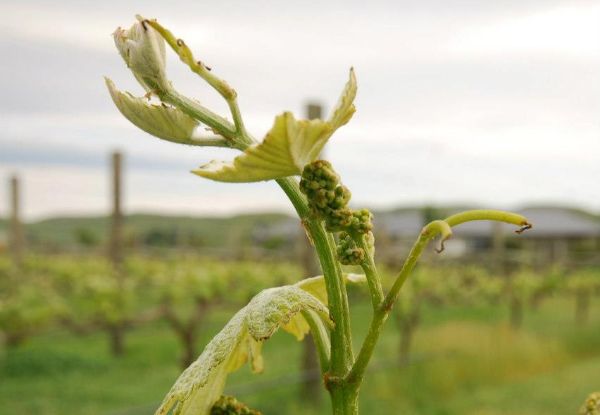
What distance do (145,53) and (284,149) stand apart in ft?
0.48

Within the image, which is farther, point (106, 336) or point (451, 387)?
point (106, 336)

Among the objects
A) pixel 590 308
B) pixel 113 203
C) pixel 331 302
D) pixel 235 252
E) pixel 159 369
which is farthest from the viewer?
pixel 235 252

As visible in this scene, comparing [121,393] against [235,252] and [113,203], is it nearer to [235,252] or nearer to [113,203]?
[113,203]

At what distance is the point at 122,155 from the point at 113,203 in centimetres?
72

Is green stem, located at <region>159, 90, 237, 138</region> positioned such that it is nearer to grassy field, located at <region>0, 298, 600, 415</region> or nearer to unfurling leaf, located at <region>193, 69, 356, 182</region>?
unfurling leaf, located at <region>193, 69, 356, 182</region>

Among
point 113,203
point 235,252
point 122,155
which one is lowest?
point 235,252

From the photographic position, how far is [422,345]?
33.2 ft

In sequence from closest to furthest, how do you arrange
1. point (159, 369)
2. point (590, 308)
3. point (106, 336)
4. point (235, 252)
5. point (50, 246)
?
point (159, 369) < point (106, 336) < point (590, 308) < point (235, 252) < point (50, 246)

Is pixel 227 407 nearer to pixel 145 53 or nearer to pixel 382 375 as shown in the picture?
pixel 145 53

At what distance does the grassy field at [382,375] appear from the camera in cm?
738

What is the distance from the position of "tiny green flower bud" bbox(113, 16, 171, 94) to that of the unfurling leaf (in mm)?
89

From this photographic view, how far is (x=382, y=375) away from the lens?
27.3ft

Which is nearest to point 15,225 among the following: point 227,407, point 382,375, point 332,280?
point 382,375

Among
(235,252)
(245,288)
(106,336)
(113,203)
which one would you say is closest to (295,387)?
(245,288)
